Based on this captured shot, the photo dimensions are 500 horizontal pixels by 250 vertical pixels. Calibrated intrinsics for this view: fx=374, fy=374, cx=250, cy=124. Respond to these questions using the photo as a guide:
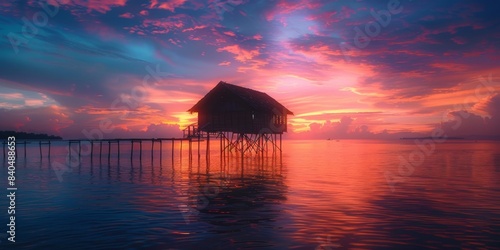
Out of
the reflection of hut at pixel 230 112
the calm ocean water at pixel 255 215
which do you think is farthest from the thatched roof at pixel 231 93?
the calm ocean water at pixel 255 215

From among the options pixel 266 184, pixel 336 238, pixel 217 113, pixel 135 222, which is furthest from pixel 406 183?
pixel 217 113

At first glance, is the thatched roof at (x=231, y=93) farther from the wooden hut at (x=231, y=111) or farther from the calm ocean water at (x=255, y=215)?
the calm ocean water at (x=255, y=215)

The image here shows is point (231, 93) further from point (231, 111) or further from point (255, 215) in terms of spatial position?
point (255, 215)

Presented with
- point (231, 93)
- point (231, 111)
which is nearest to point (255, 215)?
point (231, 93)

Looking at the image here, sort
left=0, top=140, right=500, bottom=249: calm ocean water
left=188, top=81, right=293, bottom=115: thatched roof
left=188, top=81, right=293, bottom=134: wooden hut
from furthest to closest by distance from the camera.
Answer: left=188, top=81, right=293, bottom=134: wooden hut < left=188, top=81, right=293, bottom=115: thatched roof < left=0, top=140, right=500, bottom=249: calm ocean water

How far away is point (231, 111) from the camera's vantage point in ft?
138

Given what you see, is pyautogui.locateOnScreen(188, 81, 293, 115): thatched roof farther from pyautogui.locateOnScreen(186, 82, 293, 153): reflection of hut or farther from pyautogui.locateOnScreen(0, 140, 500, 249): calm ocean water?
pyautogui.locateOnScreen(0, 140, 500, 249): calm ocean water

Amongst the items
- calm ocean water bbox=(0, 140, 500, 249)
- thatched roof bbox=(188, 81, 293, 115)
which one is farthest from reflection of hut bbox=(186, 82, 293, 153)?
calm ocean water bbox=(0, 140, 500, 249)

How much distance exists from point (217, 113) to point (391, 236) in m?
32.6

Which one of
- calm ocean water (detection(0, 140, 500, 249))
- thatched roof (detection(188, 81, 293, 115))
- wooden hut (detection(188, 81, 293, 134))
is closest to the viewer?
calm ocean water (detection(0, 140, 500, 249))

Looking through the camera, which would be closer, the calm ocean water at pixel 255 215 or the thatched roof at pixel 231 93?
the calm ocean water at pixel 255 215

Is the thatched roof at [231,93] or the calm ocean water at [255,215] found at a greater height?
the thatched roof at [231,93]

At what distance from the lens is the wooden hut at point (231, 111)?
4116cm

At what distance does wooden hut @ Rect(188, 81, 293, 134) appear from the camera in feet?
135
